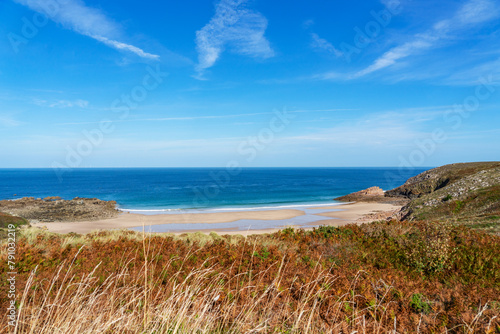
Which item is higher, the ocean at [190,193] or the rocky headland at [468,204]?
the rocky headland at [468,204]

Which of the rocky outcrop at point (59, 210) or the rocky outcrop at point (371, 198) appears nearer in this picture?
the rocky outcrop at point (59, 210)

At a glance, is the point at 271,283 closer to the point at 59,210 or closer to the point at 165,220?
the point at 165,220

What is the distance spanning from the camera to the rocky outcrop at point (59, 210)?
37.7 m

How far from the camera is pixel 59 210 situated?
4259 centimetres

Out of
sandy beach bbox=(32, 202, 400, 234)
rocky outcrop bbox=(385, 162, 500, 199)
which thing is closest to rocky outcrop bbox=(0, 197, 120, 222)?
sandy beach bbox=(32, 202, 400, 234)

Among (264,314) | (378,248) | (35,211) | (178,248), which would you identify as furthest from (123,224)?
(264,314)

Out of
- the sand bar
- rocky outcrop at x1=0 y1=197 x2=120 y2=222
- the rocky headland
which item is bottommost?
the sand bar

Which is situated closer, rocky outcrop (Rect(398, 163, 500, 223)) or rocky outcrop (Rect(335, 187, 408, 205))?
rocky outcrop (Rect(398, 163, 500, 223))

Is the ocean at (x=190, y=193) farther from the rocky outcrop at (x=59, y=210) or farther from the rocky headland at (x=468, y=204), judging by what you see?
the rocky headland at (x=468, y=204)

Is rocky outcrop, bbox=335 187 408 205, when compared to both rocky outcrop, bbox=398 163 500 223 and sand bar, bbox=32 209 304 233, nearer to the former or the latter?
sand bar, bbox=32 209 304 233

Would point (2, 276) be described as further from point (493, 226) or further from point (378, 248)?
point (493, 226)

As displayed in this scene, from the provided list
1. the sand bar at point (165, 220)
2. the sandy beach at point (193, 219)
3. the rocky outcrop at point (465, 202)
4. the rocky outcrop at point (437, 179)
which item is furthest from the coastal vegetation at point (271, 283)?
the rocky outcrop at point (437, 179)

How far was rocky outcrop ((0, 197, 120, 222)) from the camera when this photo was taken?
3772 centimetres

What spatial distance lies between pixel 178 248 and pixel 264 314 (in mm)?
4507
